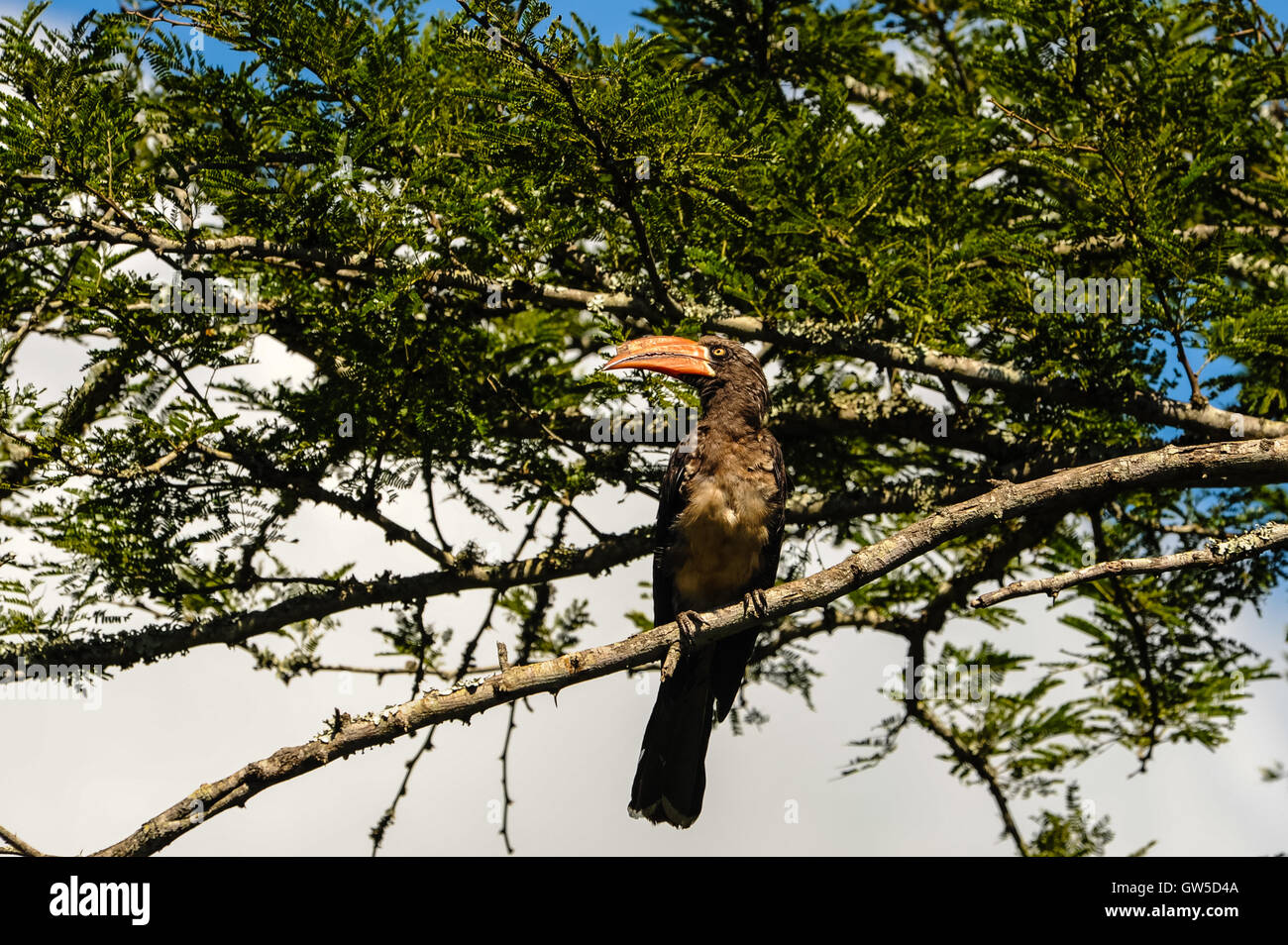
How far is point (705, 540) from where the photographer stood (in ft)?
17.6

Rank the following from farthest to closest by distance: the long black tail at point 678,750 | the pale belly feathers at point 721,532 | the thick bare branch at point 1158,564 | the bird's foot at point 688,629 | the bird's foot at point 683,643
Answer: the pale belly feathers at point 721,532 → the long black tail at point 678,750 → the bird's foot at point 688,629 → the bird's foot at point 683,643 → the thick bare branch at point 1158,564

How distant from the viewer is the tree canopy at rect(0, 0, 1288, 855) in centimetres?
448

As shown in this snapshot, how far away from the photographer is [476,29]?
409 cm

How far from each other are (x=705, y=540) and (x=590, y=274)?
155cm

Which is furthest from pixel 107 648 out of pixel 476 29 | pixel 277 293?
pixel 476 29

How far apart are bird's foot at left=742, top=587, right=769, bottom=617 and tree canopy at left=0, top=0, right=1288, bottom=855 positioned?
40 millimetres

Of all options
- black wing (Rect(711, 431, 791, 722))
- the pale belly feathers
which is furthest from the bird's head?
the pale belly feathers

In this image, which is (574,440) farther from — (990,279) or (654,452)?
(990,279)

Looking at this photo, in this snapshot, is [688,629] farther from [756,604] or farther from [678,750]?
[678,750]

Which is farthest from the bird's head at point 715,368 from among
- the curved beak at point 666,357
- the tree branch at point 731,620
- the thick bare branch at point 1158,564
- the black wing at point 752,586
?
the thick bare branch at point 1158,564

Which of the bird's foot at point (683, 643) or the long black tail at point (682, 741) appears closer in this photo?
the bird's foot at point (683, 643)

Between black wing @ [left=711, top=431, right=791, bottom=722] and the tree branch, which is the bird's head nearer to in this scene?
black wing @ [left=711, top=431, right=791, bottom=722]

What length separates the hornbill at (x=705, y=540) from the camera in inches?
206

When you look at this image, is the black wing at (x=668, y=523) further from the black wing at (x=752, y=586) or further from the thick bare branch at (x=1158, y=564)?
the thick bare branch at (x=1158, y=564)
